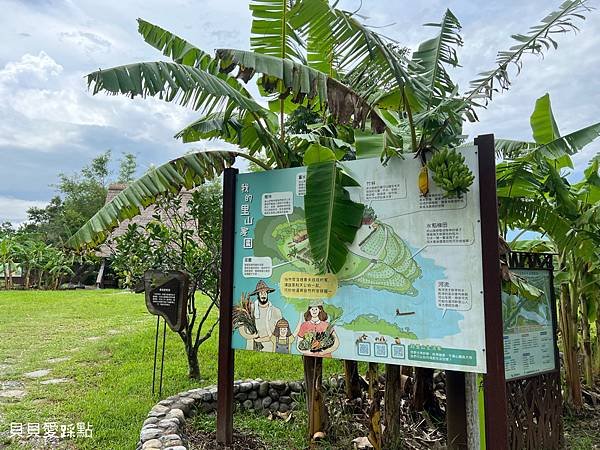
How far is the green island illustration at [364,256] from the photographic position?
241 cm

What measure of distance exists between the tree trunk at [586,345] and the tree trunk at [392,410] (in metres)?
2.53

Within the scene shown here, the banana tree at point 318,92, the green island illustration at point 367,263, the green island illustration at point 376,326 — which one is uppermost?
the banana tree at point 318,92

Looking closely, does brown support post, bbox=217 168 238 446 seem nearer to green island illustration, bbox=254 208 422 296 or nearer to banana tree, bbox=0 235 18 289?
green island illustration, bbox=254 208 422 296

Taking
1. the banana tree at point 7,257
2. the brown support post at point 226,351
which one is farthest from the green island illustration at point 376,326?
the banana tree at point 7,257

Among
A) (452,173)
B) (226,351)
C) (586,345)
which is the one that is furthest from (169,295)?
(586,345)

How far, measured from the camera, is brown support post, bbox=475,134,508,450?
2141mm

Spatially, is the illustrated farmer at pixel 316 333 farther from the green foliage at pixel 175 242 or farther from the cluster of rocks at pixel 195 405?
the green foliage at pixel 175 242

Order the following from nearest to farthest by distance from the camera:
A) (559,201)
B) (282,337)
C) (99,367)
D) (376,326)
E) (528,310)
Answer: (376,326)
(282,337)
(528,310)
(559,201)
(99,367)

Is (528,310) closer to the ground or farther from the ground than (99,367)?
farther from the ground

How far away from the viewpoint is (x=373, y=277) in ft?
8.16

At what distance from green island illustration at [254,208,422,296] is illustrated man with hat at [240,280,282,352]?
0.14 m

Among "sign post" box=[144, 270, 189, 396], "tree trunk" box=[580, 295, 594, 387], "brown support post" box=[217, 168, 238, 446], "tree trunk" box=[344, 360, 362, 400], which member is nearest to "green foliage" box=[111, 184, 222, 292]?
"sign post" box=[144, 270, 189, 396]

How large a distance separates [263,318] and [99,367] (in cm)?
330

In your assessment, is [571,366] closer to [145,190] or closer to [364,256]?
[364,256]
